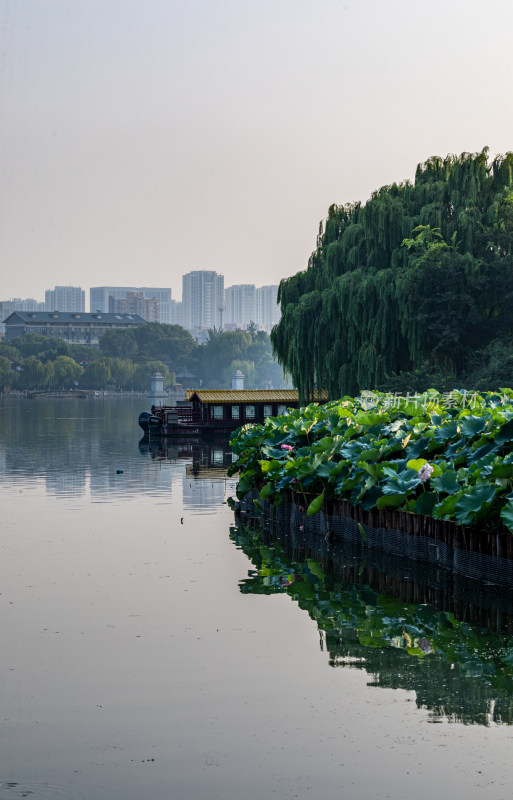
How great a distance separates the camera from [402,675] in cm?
820

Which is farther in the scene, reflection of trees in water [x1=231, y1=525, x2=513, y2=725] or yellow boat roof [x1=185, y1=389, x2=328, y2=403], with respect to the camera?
yellow boat roof [x1=185, y1=389, x2=328, y2=403]

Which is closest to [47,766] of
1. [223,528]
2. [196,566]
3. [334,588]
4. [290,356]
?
[334,588]

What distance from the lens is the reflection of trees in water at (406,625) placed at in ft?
25.7

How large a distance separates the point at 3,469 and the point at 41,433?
70.3 ft

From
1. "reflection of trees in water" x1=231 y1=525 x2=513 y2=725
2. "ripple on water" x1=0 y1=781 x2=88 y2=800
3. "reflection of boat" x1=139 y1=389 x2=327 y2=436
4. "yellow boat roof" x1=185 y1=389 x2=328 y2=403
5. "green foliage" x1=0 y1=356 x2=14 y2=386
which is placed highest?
"green foliage" x1=0 y1=356 x2=14 y2=386

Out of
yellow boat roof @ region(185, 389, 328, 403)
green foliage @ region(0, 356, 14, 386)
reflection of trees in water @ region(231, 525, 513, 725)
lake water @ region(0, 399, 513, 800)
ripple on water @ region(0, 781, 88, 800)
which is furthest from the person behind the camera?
green foliage @ region(0, 356, 14, 386)

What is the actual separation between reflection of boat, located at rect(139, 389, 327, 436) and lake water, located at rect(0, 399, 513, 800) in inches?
1204

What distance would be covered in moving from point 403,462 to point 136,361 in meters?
167

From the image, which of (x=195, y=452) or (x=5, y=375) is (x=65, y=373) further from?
(x=195, y=452)

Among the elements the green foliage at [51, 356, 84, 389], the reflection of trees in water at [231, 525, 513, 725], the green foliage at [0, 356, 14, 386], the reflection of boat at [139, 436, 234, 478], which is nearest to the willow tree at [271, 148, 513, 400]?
the reflection of boat at [139, 436, 234, 478]

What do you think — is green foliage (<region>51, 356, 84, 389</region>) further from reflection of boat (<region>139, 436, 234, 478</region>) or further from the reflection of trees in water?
the reflection of trees in water

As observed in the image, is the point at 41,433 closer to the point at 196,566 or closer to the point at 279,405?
the point at 279,405

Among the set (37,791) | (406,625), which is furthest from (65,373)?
(37,791)

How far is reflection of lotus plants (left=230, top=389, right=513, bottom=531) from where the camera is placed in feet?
38.8
